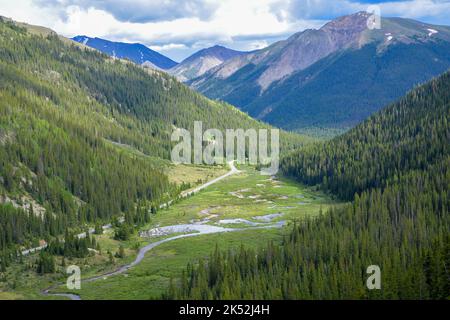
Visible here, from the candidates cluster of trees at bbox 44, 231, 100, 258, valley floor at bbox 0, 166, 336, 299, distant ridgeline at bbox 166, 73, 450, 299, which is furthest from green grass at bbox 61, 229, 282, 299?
cluster of trees at bbox 44, 231, 100, 258

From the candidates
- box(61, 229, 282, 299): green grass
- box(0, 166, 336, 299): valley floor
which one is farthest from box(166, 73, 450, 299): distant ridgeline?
box(0, 166, 336, 299): valley floor

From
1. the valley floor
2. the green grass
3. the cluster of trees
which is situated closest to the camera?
the green grass

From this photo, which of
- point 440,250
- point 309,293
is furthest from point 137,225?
point 440,250

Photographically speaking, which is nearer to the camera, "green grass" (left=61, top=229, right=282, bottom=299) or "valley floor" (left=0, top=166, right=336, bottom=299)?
"green grass" (left=61, top=229, right=282, bottom=299)

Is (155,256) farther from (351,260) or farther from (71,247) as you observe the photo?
(351,260)

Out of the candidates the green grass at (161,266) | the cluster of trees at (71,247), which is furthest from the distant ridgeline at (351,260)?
the cluster of trees at (71,247)

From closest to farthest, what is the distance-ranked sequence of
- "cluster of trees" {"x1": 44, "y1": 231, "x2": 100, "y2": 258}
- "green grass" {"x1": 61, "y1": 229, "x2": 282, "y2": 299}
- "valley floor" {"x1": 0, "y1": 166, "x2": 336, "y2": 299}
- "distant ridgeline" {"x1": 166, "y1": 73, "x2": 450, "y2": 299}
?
"distant ridgeline" {"x1": 166, "y1": 73, "x2": 450, "y2": 299}
"green grass" {"x1": 61, "y1": 229, "x2": 282, "y2": 299}
"valley floor" {"x1": 0, "y1": 166, "x2": 336, "y2": 299}
"cluster of trees" {"x1": 44, "y1": 231, "x2": 100, "y2": 258}

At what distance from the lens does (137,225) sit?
194m

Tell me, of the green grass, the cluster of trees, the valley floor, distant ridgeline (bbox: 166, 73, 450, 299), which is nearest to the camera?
distant ridgeline (bbox: 166, 73, 450, 299)

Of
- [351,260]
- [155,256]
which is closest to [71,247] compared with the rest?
[155,256]

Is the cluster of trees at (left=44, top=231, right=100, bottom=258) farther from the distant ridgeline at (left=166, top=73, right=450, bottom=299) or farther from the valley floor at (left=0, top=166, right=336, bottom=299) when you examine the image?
the distant ridgeline at (left=166, top=73, right=450, bottom=299)

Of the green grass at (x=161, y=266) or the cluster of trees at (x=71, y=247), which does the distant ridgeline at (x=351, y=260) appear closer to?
the green grass at (x=161, y=266)

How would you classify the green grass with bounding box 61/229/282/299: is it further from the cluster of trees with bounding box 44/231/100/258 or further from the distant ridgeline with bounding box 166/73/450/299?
the cluster of trees with bounding box 44/231/100/258
